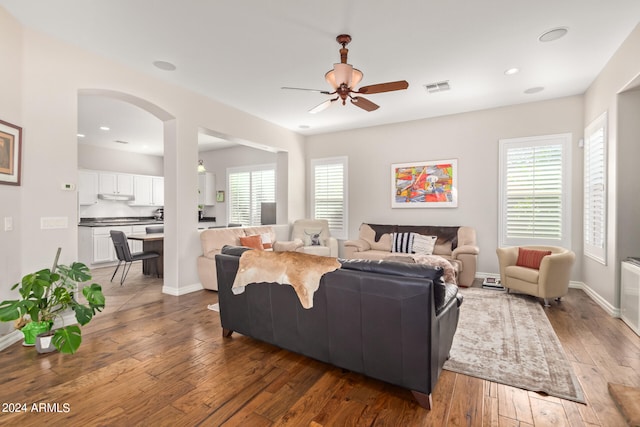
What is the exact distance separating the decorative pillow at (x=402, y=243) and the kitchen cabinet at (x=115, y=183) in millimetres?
6655

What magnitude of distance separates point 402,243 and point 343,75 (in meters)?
3.33

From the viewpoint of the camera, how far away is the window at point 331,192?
6721mm

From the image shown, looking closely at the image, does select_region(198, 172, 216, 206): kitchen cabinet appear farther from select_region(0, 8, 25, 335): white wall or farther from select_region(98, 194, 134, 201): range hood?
select_region(0, 8, 25, 335): white wall

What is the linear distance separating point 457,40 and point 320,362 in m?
3.35

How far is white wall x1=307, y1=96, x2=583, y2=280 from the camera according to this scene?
15.8 ft

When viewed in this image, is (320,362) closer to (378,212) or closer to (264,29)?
(264,29)

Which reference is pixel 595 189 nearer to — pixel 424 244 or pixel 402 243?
pixel 424 244

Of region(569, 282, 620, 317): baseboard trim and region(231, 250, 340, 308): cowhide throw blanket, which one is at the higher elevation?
region(231, 250, 340, 308): cowhide throw blanket

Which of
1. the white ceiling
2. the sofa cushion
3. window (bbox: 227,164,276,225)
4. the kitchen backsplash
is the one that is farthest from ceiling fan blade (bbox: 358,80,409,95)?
the kitchen backsplash

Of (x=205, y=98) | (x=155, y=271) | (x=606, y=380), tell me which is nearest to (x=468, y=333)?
(x=606, y=380)

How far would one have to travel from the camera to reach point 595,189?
13.5ft

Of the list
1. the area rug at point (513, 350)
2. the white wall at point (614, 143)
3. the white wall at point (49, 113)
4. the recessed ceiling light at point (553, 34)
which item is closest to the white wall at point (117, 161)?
the white wall at point (49, 113)

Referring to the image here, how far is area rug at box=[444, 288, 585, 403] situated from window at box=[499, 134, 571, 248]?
4.87ft

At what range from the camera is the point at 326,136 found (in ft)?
22.8
